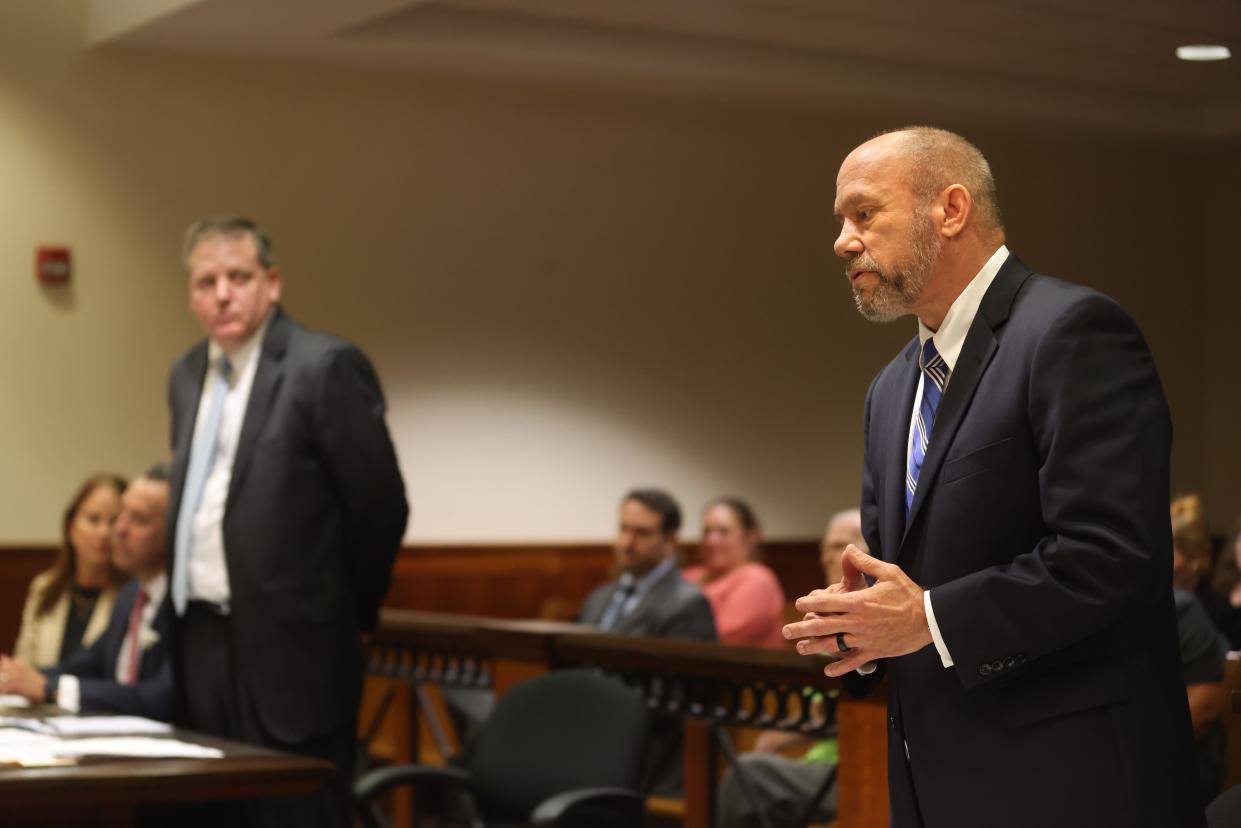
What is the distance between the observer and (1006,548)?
1.93 metres

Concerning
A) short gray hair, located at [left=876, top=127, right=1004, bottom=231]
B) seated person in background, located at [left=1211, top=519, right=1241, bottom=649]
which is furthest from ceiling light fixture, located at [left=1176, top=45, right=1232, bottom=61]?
short gray hair, located at [left=876, top=127, right=1004, bottom=231]

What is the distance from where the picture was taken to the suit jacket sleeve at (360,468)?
12.7 feet

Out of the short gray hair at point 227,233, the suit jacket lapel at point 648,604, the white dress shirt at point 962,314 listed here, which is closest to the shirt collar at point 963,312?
the white dress shirt at point 962,314

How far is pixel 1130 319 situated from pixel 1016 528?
268 mm

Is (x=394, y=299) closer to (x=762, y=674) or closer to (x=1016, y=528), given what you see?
(x=762, y=674)

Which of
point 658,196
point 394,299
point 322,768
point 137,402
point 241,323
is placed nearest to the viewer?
point 322,768

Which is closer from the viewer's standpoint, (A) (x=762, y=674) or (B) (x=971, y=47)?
(A) (x=762, y=674)

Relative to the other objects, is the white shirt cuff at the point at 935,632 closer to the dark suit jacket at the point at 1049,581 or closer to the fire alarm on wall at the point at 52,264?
the dark suit jacket at the point at 1049,581

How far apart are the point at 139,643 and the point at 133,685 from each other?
0.14 metres

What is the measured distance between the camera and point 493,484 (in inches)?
318

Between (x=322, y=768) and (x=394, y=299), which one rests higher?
(x=394, y=299)

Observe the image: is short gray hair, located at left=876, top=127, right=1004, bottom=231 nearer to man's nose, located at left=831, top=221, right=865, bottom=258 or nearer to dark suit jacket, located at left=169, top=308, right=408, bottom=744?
man's nose, located at left=831, top=221, right=865, bottom=258

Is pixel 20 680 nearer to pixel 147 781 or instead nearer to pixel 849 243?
pixel 147 781

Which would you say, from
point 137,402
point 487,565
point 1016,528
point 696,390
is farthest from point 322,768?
point 696,390
